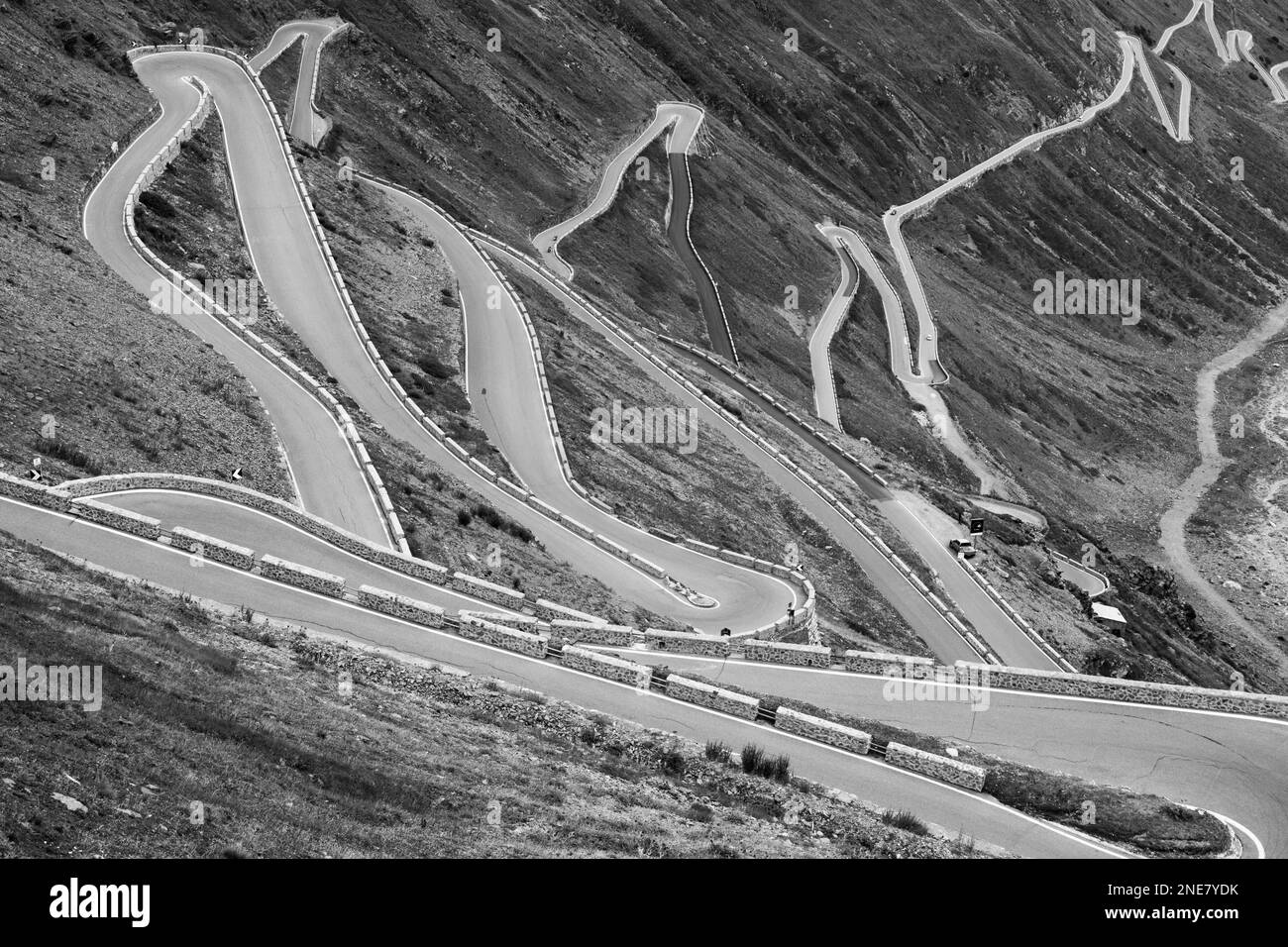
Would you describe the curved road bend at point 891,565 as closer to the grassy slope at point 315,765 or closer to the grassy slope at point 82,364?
the grassy slope at point 82,364

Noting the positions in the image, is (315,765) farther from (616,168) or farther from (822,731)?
(616,168)

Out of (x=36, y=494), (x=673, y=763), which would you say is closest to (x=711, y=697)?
(x=673, y=763)

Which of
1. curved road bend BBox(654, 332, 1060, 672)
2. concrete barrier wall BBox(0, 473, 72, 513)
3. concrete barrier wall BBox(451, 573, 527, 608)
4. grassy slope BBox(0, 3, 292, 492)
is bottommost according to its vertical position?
curved road bend BBox(654, 332, 1060, 672)

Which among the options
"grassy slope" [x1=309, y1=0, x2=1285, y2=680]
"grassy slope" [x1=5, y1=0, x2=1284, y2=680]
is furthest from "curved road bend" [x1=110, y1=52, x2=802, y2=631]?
"grassy slope" [x1=309, y1=0, x2=1285, y2=680]

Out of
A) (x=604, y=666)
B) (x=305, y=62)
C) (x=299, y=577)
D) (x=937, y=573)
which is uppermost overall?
(x=305, y=62)

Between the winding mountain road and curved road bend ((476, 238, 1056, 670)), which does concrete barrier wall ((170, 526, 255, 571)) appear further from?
curved road bend ((476, 238, 1056, 670))

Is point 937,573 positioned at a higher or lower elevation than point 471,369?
lower
